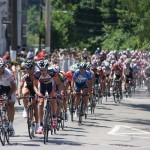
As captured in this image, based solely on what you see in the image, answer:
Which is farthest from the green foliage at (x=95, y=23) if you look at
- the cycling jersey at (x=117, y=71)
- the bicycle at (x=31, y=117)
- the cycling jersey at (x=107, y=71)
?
the bicycle at (x=31, y=117)

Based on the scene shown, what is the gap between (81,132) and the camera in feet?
72.9

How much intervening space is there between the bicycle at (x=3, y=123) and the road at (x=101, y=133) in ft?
0.66

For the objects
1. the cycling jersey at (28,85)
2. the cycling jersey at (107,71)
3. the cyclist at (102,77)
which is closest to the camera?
the cycling jersey at (28,85)

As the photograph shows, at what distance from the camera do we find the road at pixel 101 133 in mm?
18906

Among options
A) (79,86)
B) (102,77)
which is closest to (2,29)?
(102,77)

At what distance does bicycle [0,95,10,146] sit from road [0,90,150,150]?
0.66 feet

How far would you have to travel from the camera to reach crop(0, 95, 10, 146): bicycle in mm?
18281

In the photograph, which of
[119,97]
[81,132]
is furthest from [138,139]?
[119,97]

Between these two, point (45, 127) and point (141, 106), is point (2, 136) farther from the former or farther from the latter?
point (141, 106)

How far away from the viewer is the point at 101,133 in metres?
22.3

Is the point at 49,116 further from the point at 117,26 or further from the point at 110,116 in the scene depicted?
the point at 117,26

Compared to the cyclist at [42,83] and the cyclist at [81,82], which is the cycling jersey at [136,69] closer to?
the cyclist at [81,82]

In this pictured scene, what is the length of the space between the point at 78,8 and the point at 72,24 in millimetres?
10067

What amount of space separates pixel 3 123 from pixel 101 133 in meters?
4.48
